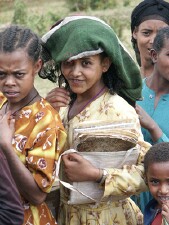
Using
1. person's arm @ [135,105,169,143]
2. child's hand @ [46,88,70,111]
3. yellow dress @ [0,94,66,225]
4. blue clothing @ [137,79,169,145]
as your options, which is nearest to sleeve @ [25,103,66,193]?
yellow dress @ [0,94,66,225]

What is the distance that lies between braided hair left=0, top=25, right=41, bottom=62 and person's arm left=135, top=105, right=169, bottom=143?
0.77 metres

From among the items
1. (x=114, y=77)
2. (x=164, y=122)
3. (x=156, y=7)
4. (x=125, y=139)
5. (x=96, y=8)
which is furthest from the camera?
(x=96, y=8)

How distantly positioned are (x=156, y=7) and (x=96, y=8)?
710 inches

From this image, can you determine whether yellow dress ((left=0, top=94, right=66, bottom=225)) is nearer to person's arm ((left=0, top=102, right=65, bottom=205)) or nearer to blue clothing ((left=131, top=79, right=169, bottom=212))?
person's arm ((left=0, top=102, right=65, bottom=205))

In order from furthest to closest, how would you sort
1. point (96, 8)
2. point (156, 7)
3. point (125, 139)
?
point (96, 8) → point (156, 7) → point (125, 139)

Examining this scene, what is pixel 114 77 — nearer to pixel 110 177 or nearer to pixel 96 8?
pixel 110 177

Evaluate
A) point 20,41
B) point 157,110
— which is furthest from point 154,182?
point 20,41

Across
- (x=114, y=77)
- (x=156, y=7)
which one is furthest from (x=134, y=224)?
(x=156, y=7)

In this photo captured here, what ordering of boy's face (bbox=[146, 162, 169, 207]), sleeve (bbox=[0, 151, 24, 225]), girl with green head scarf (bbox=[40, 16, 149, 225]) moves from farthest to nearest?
boy's face (bbox=[146, 162, 169, 207])
girl with green head scarf (bbox=[40, 16, 149, 225])
sleeve (bbox=[0, 151, 24, 225])

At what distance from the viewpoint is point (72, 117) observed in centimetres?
303

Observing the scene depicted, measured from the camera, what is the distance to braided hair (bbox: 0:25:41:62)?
279 centimetres

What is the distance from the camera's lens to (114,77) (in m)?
2.98

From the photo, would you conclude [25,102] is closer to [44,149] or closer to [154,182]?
[44,149]

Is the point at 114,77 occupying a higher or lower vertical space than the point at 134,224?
higher
